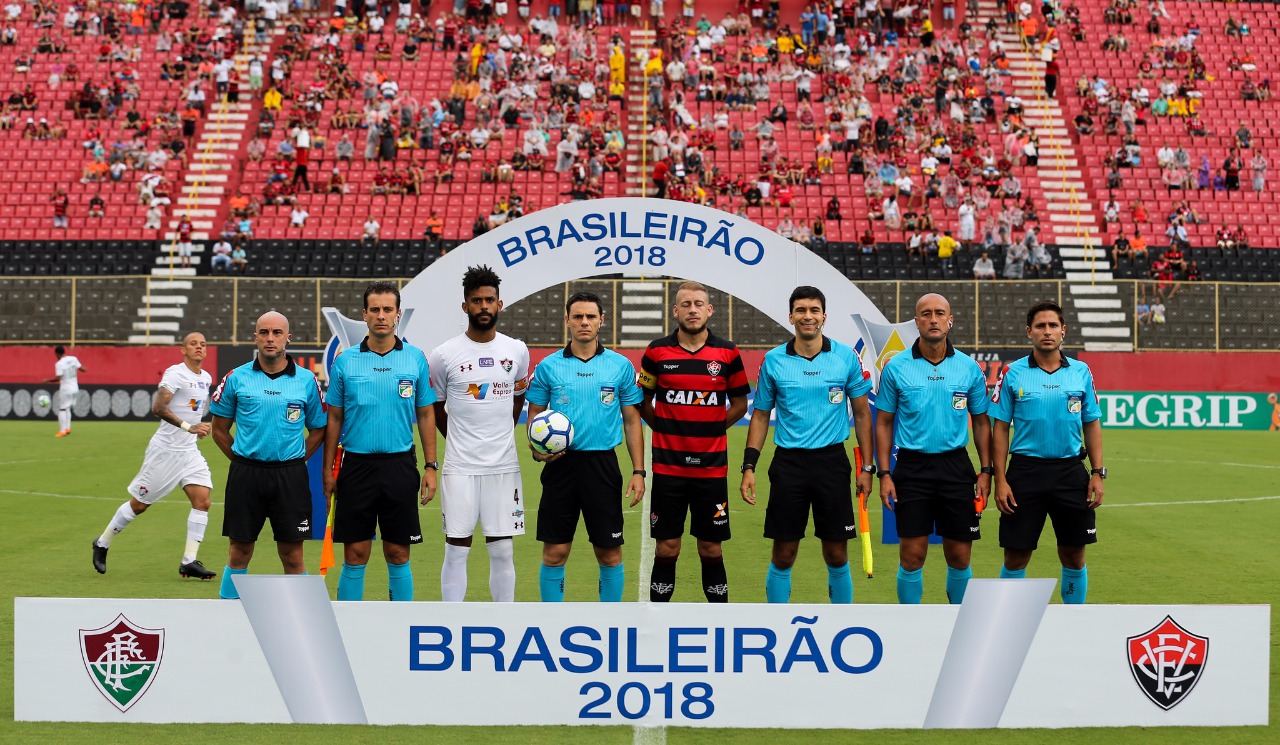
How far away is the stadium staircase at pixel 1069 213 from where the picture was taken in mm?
28500

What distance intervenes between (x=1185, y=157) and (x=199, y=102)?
26.4 m

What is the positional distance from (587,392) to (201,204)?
2981 centimetres

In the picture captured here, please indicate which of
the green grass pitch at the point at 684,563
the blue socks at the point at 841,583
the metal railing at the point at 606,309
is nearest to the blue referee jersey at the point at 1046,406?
the blue socks at the point at 841,583

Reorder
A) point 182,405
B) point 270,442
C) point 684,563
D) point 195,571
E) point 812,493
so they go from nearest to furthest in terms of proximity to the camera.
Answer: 1. point 812,493
2. point 270,442
3. point 195,571
4. point 182,405
5. point 684,563

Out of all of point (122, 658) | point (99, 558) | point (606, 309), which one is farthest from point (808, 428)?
point (606, 309)

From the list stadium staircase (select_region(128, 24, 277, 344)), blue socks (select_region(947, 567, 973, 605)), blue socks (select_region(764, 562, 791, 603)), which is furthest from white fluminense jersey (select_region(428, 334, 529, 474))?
stadium staircase (select_region(128, 24, 277, 344))

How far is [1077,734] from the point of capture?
604 centimetres

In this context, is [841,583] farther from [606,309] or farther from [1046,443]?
[606,309]

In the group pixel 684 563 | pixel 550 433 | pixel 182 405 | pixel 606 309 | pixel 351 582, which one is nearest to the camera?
pixel 550 433

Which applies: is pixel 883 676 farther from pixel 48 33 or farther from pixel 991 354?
pixel 48 33

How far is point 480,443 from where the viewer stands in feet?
25.2

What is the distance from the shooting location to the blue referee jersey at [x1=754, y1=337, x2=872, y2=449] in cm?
776

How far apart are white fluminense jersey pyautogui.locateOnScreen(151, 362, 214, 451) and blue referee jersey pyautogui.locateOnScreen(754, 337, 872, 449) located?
4.66 m

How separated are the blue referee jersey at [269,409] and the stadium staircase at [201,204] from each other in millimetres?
21538
